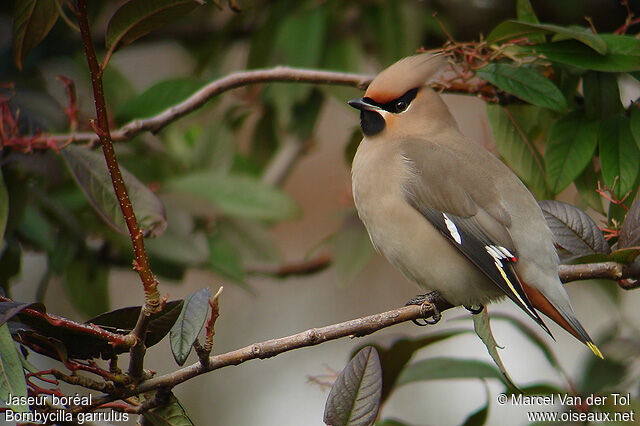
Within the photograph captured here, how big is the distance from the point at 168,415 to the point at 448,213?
0.94 m

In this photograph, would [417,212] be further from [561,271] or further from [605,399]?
[605,399]

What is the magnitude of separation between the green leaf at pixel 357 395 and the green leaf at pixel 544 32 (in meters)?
0.90

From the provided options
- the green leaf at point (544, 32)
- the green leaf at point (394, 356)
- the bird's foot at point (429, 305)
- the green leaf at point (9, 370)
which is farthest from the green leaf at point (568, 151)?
the green leaf at point (9, 370)

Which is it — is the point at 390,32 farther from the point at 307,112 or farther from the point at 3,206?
the point at 3,206

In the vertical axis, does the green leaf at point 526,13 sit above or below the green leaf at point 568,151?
above

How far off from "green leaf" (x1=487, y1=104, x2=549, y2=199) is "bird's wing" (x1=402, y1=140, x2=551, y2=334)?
102mm

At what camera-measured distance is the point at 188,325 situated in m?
1.46

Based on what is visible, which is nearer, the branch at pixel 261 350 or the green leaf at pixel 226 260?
the branch at pixel 261 350

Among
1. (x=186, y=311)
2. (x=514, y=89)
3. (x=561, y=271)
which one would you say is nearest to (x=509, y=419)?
(x=561, y=271)

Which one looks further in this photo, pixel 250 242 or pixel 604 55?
pixel 250 242

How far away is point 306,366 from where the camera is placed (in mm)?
4648

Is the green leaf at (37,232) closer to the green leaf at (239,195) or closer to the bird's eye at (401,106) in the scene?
the green leaf at (239,195)

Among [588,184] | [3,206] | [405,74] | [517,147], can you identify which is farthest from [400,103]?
[3,206]

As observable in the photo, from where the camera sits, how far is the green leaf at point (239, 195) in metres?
2.74
